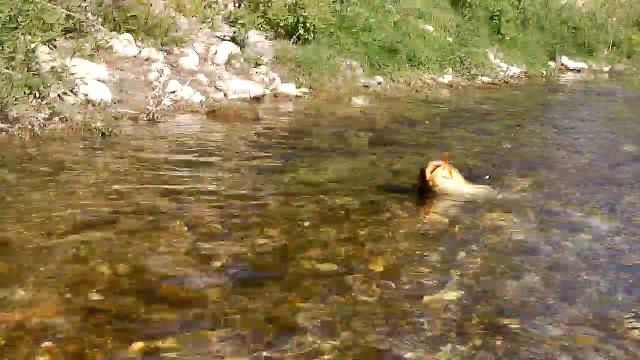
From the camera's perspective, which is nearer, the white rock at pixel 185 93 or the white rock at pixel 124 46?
the white rock at pixel 185 93

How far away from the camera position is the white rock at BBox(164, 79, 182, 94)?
11.8 metres

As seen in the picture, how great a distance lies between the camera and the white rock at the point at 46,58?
1007 centimetres

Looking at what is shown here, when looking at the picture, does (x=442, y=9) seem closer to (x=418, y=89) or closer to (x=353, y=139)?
(x=418, y=89)

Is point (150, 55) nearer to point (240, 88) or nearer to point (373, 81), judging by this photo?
point (240, 88)

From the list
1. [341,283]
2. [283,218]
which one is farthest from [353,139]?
[341,283]

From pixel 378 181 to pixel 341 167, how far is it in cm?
68

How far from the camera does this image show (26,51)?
9.74 m

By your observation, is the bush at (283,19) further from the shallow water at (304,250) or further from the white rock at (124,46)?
the shallow water at (304,250)

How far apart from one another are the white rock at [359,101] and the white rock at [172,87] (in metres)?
3.60

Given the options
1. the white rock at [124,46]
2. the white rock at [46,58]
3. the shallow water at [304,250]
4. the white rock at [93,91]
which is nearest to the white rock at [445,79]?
the shallow water at [304,250]

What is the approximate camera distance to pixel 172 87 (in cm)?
1189

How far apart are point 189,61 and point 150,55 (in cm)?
73

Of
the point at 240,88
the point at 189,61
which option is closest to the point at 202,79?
the point at 189,61

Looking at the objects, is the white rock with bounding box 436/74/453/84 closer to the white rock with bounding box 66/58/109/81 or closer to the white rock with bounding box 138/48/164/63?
the white rock with bounding box 138/48/164/63
